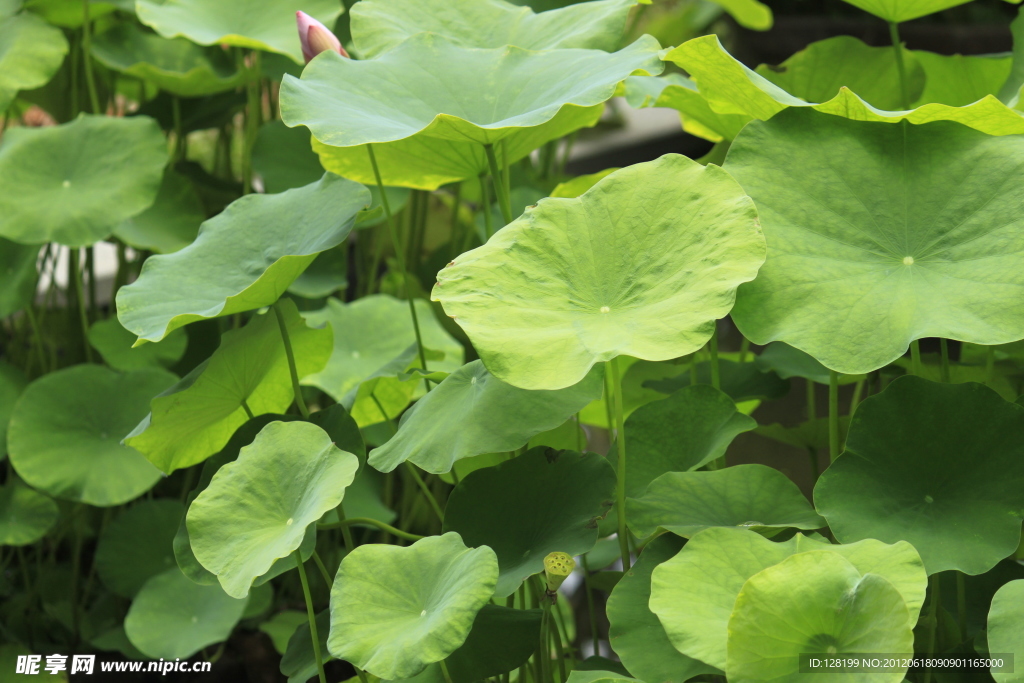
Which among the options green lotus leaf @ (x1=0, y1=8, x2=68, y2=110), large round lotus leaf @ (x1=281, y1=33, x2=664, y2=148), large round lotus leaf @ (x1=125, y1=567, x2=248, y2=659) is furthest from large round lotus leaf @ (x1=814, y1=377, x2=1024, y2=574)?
green lotus leaf @ (x1=0, y1=8, x2=68, y2=110)

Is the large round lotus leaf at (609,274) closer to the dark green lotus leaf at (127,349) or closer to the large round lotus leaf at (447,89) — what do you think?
the large round lotus leaf at (447,89)

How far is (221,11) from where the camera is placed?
3.53 feet

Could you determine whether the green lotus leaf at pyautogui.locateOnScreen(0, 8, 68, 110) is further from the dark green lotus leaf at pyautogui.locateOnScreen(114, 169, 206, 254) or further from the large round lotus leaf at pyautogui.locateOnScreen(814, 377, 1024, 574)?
the large round lotus leaf at pyautogui.locateOnScreen(814, 377, 1024, 574)

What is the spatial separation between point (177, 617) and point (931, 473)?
762 mm

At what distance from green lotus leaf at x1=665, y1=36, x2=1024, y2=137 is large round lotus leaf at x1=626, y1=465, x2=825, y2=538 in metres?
0.24

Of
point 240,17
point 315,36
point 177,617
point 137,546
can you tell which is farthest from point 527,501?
point 240,17

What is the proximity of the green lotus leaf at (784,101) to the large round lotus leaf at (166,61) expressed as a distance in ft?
2.47

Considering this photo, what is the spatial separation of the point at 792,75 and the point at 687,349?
483 millimetres

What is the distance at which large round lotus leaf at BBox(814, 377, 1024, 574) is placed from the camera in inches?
20.1

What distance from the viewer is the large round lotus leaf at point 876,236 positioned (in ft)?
1.63

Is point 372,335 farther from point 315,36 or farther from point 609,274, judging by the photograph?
point 609,274

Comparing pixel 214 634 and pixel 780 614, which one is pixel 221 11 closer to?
pixel 214 634

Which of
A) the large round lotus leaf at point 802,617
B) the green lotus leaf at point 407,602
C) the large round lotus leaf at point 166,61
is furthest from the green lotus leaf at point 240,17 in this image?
the large round lotus leaf at point 802,617

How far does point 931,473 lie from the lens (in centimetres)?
54
